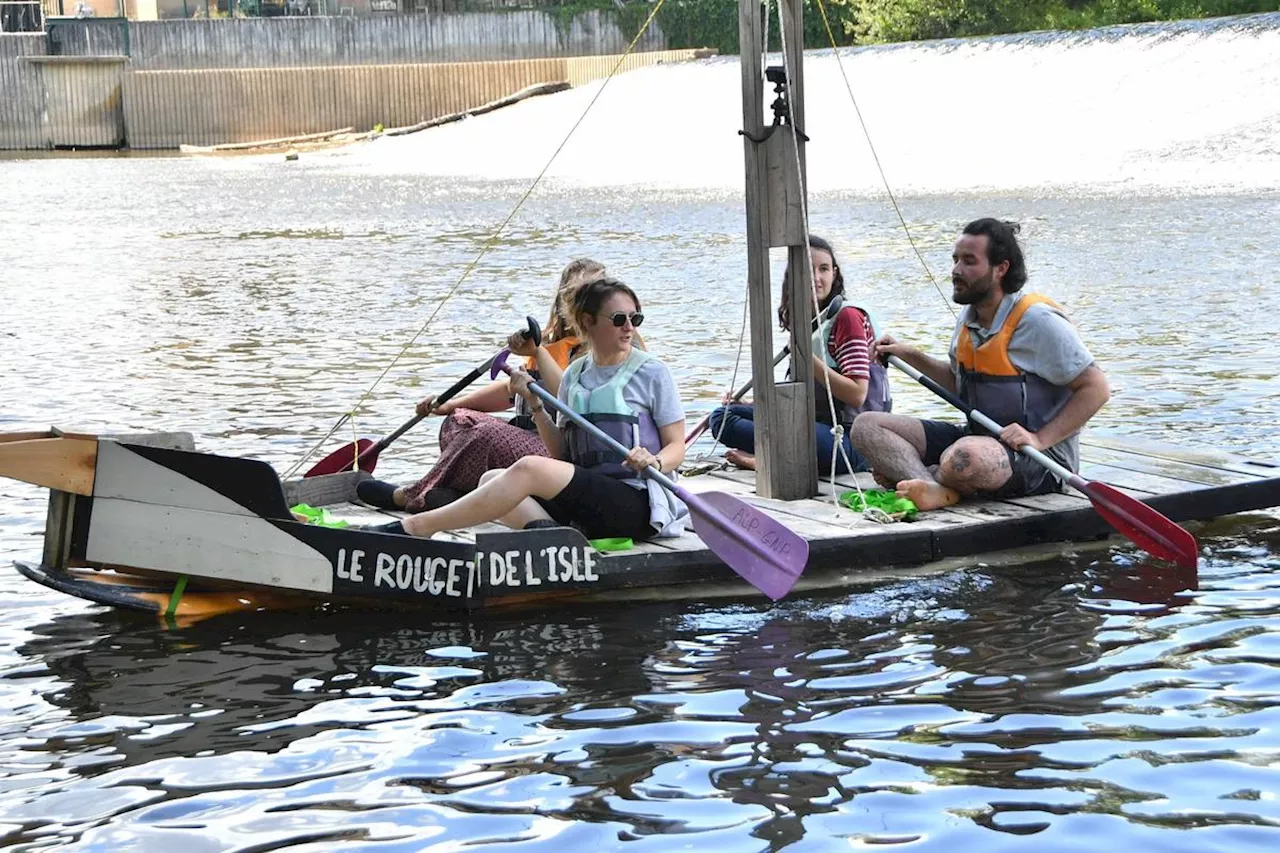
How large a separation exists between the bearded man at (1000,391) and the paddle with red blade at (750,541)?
0.88 metres

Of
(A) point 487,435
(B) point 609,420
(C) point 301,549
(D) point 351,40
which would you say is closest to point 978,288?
(B) point 609,420

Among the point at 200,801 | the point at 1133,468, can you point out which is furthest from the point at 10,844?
the point at 1133,468

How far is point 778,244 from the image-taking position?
754 centimetres

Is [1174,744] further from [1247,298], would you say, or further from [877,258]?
[877,258]

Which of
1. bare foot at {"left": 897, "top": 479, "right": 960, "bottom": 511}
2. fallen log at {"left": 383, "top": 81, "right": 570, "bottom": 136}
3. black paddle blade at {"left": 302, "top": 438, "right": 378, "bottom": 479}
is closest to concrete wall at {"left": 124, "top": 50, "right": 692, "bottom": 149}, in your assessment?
fallen log at {"left": 383, "top": 81, "right": 570, "bottom": 136}

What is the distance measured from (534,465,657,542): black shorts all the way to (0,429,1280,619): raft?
5.6 inches

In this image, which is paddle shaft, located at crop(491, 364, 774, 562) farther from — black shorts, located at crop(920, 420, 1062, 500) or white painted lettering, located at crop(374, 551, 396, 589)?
black shorts, located at crop(920, 420, 1062, 500)

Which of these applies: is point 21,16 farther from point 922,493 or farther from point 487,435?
point 922,493

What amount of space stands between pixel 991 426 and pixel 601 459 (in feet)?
5.41

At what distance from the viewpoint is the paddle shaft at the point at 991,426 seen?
7.02 m

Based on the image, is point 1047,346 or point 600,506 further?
point 1047,346

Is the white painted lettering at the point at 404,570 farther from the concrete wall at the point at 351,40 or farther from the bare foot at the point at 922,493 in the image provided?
the concrete wall at the point at 351,40

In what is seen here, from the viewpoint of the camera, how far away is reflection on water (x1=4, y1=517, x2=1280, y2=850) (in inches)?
182

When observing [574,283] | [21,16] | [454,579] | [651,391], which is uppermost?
[21,16]
